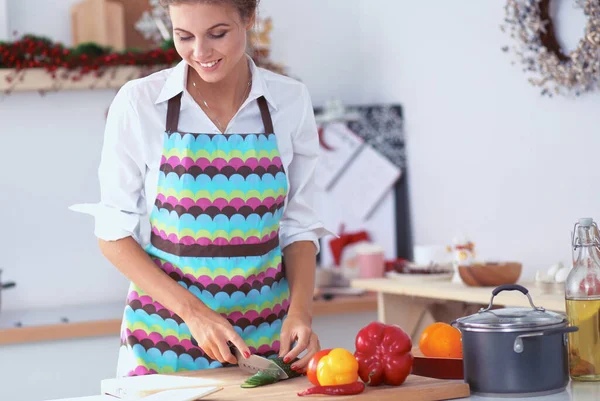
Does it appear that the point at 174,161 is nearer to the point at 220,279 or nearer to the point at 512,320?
the point at 220,279

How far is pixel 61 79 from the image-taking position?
3.64 metres

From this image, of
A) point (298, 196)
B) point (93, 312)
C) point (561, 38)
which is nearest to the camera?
point (298, 196)

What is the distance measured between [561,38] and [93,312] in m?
1.97

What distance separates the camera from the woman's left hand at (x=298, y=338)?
1.62m

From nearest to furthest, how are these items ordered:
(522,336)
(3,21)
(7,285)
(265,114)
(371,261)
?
(522,336)
(265,114)
(7,285)
(371,261)
(3,21)

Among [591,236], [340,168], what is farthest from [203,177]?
[340,168]

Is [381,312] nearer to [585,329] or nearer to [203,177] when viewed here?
[203,177]

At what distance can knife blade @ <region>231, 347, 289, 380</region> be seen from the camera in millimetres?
1555

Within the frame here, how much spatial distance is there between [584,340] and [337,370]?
0.40 meters

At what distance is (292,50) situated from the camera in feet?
13.5

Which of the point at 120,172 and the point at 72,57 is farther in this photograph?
the point at 72,57

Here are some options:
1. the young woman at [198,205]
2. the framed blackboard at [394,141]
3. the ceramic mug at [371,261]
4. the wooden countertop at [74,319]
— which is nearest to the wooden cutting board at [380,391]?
the young woman at [198,205]

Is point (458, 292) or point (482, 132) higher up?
point (482, 132)

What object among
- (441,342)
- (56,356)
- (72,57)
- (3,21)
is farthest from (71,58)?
(441,342)
